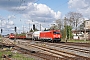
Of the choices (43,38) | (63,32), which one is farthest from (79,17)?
(43,38)

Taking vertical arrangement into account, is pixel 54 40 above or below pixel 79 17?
below

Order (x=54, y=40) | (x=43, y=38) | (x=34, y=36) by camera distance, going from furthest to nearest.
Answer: (x=34, y=36) → (x=43, y=38) → (x=54, y=40)

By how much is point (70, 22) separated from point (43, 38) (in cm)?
5050

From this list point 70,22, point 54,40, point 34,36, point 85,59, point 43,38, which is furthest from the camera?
point 70,22

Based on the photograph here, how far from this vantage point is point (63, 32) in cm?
7912

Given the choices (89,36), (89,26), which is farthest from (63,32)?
(89,26)

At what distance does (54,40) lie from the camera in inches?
1962

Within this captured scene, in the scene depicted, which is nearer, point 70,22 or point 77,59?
point 77,59

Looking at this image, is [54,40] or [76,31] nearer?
[54,40]

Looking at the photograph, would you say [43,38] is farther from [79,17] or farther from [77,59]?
[79,17]

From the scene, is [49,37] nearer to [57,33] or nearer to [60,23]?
[57,33]

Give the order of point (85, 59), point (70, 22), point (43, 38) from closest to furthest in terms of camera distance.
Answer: point (85, 59) → point (43, 38) → point (70, 22)

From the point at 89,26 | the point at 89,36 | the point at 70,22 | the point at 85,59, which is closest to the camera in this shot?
the point at 85,59

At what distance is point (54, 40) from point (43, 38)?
7.15m
